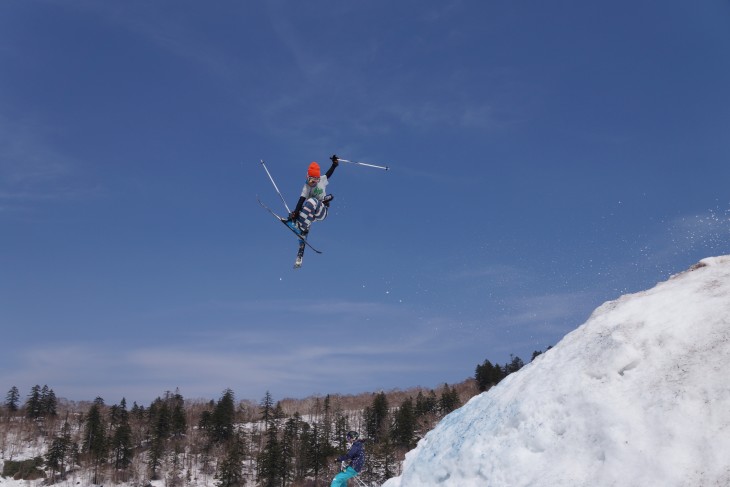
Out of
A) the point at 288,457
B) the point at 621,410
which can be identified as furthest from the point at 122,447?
the point at 621,410

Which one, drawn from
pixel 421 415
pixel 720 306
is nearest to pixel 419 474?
pixel 720 306

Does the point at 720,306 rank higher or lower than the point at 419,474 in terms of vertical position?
higher

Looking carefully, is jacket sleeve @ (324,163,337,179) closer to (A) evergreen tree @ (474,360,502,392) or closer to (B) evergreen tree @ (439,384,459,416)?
(B) evergreen tree @ (439,384,459,416)

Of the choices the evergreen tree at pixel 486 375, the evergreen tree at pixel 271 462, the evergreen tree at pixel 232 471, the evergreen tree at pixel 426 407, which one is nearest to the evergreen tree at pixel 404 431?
the evergreen tree at pixel 271 462

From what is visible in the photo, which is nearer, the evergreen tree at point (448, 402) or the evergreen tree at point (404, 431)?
the evergreen tree at point (404, 431)

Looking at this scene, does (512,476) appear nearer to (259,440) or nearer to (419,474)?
(419,474)

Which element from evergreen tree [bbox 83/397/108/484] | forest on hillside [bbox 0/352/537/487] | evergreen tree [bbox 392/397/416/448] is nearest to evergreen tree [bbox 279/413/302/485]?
forest on hillside [bbox 0/352/537/487]

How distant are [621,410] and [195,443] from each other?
146m

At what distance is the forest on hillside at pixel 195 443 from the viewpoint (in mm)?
105938

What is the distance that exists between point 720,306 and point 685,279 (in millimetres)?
2528

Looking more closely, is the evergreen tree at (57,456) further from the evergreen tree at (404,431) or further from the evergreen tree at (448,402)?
the evergreen tree at (448,402)

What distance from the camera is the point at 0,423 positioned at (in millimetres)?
168375

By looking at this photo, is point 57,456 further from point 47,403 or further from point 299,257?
point 299,257

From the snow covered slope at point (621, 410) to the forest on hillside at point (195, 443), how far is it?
91.0 metres
